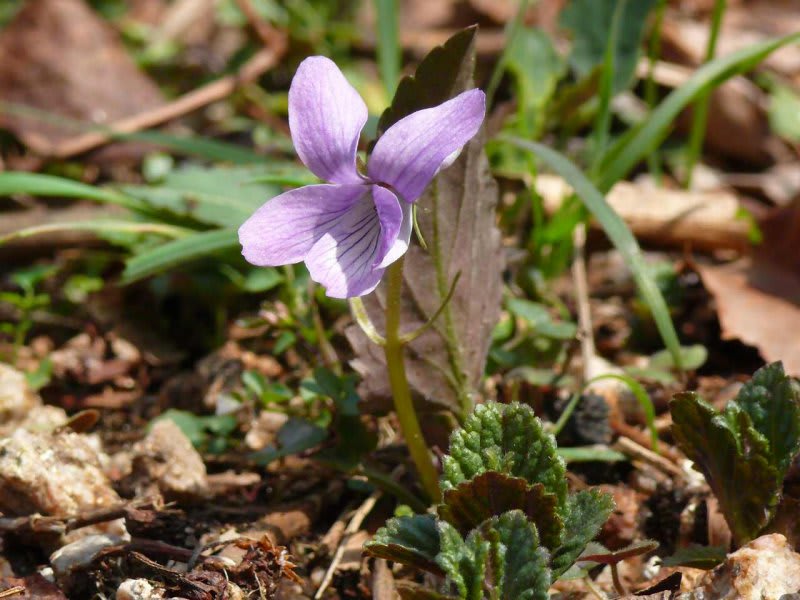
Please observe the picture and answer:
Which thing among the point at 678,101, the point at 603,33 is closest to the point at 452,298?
the point at 678,101

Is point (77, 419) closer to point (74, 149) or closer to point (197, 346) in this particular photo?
point (197, 346)

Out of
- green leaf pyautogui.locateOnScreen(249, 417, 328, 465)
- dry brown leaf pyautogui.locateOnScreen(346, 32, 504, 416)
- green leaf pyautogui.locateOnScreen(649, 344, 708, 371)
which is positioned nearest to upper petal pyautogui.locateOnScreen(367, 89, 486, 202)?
dry brown leaf pyautogui.locateOnScreen(346, 32, 504, 416)

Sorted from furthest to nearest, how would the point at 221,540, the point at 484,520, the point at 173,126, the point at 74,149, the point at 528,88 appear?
1. the point at 173,126
2. the point at 74,149
3. the point at 528,88
4. the point at 221,540
5. the point at 484,520

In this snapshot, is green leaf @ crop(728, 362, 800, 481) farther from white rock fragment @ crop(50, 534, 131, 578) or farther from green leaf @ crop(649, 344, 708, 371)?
white rock fragment @ crop(50, 534, 131, 578)

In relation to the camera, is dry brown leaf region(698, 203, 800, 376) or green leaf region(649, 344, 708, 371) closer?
green leaf region(649, 344, 708, 371)

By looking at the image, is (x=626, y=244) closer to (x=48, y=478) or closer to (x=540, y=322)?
(x=540, y=322)

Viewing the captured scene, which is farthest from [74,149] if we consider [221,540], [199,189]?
[221,540]
